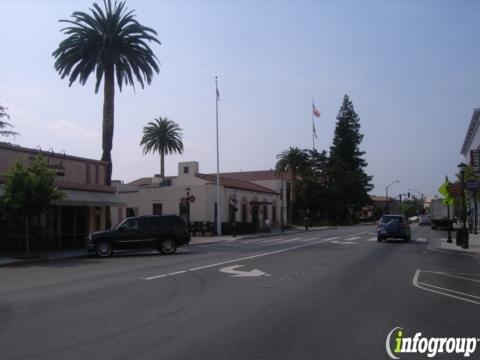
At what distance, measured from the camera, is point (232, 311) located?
942 centimetres

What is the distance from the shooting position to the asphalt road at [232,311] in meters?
6.93

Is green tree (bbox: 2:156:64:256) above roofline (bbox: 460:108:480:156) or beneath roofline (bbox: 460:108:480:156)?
beneath

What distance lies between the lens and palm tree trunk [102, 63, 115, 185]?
113 feet

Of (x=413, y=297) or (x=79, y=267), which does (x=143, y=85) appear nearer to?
(x=79, y=267)

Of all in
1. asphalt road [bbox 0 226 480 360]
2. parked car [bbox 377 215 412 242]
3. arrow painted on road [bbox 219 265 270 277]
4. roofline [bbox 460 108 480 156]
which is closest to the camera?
asphalt road [bbox 0 226 480 360]

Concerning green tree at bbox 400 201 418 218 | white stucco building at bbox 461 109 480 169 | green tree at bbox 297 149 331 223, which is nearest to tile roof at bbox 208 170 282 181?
green tree at bbox 297 149 331 223

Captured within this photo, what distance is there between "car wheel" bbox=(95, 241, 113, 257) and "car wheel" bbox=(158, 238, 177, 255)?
2531 millimetres

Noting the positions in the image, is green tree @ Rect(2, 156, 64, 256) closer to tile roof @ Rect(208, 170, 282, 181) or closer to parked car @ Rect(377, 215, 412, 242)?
parked car @ Rect(377, 215, 412, 242)

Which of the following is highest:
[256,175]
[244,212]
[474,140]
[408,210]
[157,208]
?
[474,140]

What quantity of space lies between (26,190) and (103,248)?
438cm

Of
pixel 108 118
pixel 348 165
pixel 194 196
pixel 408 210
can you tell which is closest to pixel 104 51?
pixel 108 118

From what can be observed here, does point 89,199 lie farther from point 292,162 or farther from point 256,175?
point 256,175

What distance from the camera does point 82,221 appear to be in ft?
107

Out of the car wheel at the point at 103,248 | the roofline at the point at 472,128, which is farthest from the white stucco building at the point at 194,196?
the roofline at the point at 472,128
